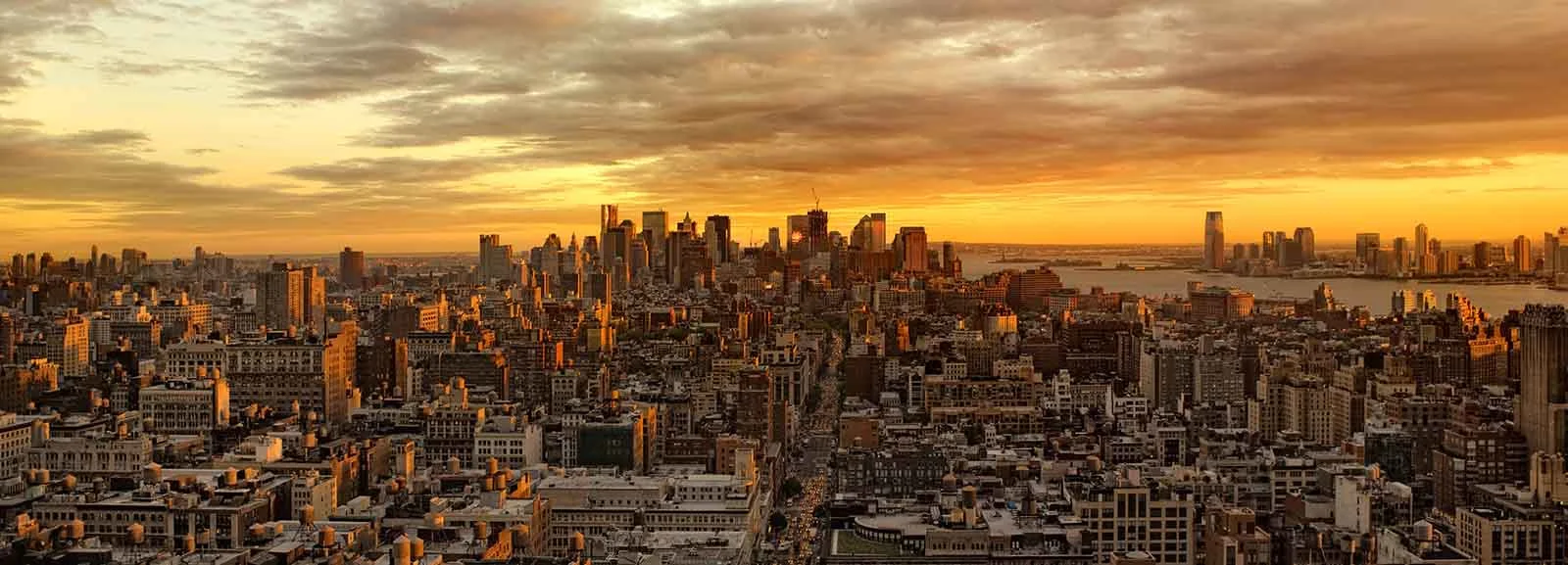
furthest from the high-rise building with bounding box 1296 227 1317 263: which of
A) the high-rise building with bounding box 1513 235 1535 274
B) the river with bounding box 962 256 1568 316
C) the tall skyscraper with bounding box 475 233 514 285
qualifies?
the tall skyscraper with bounding box 475 233 514 285

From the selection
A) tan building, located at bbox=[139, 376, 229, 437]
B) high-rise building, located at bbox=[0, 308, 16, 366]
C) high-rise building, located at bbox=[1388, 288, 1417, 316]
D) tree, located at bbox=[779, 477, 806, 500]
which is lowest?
tree, located at bbox=[779, 477, 806, 500]

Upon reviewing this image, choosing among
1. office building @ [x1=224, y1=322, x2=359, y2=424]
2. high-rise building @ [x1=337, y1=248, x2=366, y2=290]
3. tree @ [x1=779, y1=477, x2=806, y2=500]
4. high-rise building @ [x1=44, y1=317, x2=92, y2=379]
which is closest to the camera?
tree @ [x1=779, y1=477, x2=806, y2=500]

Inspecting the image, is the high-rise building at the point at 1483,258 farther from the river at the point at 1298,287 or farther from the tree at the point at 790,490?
the tree at the point at 790,490

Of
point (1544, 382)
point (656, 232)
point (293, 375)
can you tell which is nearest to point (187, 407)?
point (293, 375)

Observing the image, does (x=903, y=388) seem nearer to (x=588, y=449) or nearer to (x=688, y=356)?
(x=688, y=356)

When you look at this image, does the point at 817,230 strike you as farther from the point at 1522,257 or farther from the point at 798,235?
the point at 1522,257

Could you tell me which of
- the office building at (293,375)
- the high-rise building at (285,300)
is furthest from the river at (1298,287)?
the high-rise building at (285,300)

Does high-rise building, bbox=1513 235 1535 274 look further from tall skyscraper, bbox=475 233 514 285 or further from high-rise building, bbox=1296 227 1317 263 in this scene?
tall skyscraper, bbox=475 233 514 285
